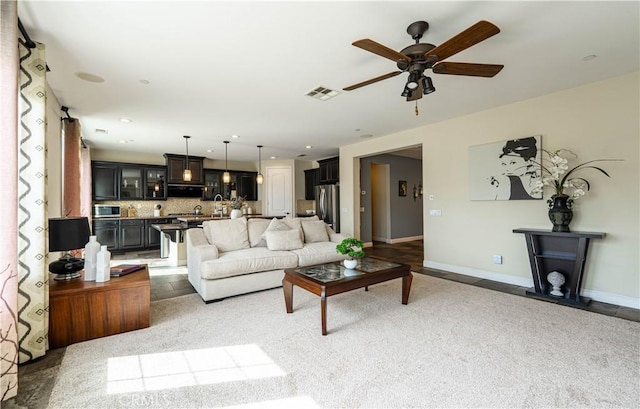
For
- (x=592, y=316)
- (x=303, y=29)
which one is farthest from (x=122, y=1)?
(x=592, y=316)

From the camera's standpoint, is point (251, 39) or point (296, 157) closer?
point (251, 39)

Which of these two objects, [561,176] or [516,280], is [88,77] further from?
[516,280]

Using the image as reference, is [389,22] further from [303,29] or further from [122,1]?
[122,1]

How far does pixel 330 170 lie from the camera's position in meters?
8.19

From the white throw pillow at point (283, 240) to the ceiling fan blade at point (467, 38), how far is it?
2972 millimetres

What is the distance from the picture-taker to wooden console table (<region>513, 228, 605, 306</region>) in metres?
3.39

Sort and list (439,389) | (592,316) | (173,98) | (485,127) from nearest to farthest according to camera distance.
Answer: (439,389), (592,316), (173,98), (485,127)

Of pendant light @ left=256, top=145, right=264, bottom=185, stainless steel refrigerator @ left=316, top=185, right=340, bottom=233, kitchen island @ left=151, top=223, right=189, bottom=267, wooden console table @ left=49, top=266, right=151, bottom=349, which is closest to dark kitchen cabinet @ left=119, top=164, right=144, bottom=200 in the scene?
kitchen island @ left=151, top=223, right=189, bottom=267

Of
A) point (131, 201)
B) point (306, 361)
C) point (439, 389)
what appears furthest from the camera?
point (131, 201)

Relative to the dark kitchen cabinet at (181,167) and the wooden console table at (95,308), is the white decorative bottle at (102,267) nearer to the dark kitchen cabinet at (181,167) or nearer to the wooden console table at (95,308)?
the wooden console table at (95,308)

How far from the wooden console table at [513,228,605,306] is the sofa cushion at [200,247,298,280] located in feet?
10.3

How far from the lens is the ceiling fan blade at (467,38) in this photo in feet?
5.97

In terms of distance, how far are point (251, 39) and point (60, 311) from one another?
111 inches

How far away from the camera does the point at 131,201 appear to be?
7609 millimetres
